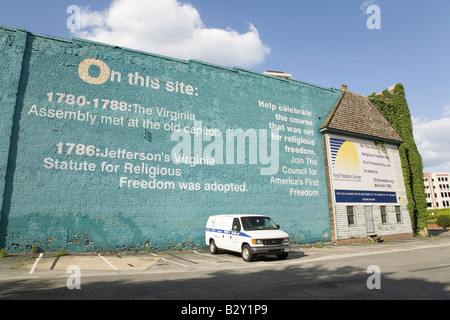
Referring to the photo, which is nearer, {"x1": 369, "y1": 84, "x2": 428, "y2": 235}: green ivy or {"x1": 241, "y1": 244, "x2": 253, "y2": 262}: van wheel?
{"x1": 241, "y1": 244, "x2": 253, "y2": 262}: van wheel

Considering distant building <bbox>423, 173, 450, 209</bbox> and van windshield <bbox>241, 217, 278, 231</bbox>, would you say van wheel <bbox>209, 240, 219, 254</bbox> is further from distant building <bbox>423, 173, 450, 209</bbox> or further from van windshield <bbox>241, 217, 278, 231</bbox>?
distant building <bbox>423, 173, 450, 209</bbox>

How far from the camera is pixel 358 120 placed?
2250cm

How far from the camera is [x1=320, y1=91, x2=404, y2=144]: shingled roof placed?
2114 cm

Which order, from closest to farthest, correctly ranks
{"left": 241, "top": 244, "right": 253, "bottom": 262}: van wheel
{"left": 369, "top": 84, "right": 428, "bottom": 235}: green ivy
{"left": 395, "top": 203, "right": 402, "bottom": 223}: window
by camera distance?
{"left": 241, "top": 244, "right": 253, "bottom": 262}: van wheel → {"left": 395, "top": 203, "right": 402, "bottom": 223}: window → {"left": 369, "top": 84, "right": 428, "bottom": 235}: green ivy

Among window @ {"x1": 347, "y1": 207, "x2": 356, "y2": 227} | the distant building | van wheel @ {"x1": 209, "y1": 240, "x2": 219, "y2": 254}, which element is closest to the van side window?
van wheel @ {"x1": 209, "y1": 240, "x2": 219, "y2": 254}

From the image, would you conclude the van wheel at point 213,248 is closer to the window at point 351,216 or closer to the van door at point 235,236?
the van door at point 235,236

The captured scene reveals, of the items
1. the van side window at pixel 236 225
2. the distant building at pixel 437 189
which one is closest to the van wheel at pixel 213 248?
the van side window at pixel 236 225

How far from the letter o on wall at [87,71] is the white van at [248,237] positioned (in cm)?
899

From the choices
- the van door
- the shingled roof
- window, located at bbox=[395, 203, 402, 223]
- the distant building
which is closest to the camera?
the van door

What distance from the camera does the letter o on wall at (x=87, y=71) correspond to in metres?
14.5

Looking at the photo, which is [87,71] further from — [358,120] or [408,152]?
[408,152]

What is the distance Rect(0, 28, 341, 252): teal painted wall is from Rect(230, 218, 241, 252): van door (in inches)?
136

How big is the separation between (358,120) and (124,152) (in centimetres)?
1727
